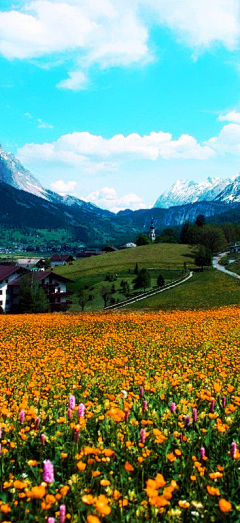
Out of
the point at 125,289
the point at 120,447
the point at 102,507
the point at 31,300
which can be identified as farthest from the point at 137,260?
the point at 102,507

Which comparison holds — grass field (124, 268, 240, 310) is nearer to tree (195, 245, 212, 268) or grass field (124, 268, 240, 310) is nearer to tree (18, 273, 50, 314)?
tree (18, 273, 50, 314)

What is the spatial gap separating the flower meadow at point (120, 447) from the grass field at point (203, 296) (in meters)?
44.0

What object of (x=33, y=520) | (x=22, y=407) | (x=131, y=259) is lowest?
(x=33, y=520)

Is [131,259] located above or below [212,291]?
above

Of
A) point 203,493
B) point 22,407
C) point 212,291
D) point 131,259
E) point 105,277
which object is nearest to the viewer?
point 203,493

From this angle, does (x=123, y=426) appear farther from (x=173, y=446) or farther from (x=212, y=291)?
(x=212, y=291)

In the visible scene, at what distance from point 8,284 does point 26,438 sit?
97706mm

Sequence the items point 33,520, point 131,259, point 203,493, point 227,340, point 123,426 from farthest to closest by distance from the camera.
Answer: point 131,259, point 227,340, point 123,426, point 203,493, point 33,520

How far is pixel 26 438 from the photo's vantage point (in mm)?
5469

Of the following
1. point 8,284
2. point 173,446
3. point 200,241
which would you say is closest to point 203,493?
point 173,446

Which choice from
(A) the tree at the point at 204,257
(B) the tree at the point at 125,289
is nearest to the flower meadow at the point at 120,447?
(B) the tree at the point at 125,289

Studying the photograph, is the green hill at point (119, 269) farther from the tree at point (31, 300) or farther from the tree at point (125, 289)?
the tree at point (31, 300)

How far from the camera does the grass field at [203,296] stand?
55.9 metres

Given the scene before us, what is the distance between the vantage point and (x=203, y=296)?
63.8m
